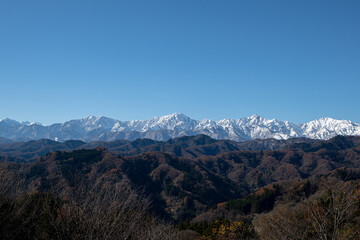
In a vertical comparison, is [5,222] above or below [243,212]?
above

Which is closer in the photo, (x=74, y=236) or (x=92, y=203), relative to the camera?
(x=74, y=236)

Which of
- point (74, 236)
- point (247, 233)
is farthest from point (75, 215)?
point (247, 233)

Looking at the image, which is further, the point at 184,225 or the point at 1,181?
the point at 184,225

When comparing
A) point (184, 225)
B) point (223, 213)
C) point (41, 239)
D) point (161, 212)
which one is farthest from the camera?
point (161, 212)

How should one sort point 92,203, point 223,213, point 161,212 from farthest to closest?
point 161,212, point 223,213, point 92,203

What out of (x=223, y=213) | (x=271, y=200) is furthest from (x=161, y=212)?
(x=271, y=200)

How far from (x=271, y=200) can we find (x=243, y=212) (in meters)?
24.4

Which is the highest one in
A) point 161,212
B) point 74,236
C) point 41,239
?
point 74,236

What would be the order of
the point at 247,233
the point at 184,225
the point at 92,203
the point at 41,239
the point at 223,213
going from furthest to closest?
the point at 223,213
the point at 184,225
the point at 247,233
the point at 41,239
the point at 92,203

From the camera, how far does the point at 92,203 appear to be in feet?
53.6

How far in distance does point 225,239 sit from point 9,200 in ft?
81.1

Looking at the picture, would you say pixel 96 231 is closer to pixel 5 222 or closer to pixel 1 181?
pixel 5 222

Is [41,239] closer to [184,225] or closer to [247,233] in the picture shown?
[247,233]

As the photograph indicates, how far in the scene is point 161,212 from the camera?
184125 mm
